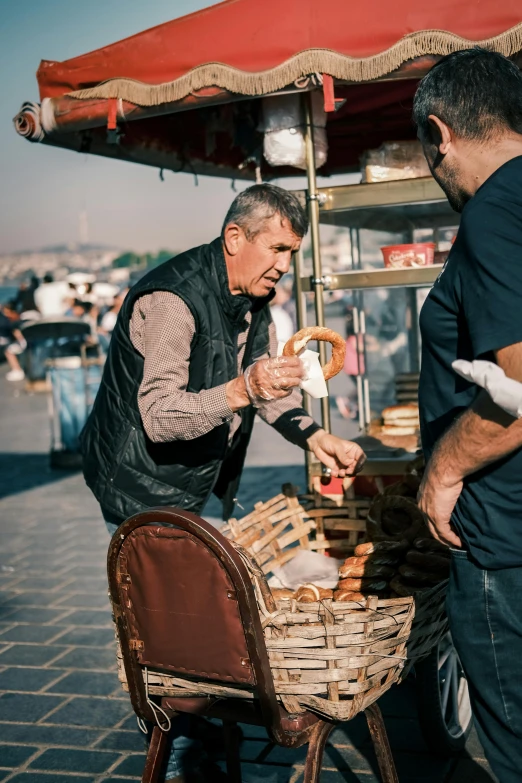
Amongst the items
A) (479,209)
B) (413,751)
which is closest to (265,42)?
(479,209)

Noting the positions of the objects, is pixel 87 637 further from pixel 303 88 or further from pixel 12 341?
pixel 12 341

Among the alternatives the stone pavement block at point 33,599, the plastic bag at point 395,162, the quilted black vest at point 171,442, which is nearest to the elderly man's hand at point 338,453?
the quilted black vest at point 171,442

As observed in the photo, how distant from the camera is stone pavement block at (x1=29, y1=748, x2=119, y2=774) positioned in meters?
3.34

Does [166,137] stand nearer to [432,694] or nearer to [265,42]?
[265,42]

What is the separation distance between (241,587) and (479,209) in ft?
3.45

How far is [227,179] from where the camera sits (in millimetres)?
5781

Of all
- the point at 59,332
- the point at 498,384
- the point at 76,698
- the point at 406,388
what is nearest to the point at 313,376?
the point at 498,384

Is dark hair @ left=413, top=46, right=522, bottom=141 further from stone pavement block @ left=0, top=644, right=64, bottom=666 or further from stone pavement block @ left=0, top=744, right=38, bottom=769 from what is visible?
stone pavement block @ left=0, top=644, right=64, bottom=666

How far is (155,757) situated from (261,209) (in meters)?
1.76

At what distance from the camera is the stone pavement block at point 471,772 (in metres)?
3.12

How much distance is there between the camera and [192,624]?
87.3 inches

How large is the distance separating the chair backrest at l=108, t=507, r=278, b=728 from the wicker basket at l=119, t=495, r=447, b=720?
0.06 meters

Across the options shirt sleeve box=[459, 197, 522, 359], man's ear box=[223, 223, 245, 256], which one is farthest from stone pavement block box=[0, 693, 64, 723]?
shirt sleeve box=[459, 197, 522, 359]

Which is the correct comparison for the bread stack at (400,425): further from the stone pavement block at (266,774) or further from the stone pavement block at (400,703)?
the stone pavement block at (266,774)
